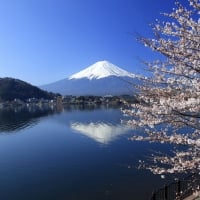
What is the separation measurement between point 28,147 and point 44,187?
1482 centimetres

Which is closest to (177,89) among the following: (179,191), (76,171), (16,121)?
(179,191)

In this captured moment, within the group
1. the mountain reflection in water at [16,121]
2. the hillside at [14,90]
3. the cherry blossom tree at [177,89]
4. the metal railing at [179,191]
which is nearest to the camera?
the cherry blossom tree at [177,89]

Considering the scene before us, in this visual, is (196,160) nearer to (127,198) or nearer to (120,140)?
(127,198)

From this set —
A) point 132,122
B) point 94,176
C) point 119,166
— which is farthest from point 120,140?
point 132,122

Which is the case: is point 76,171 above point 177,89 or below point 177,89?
below

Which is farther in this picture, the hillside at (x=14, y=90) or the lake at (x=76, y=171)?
the hillside at (x=14, y=90)

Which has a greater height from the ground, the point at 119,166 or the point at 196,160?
the point at 196,160

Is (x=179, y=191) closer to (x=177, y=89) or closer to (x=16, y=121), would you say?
(x=177, y=89)

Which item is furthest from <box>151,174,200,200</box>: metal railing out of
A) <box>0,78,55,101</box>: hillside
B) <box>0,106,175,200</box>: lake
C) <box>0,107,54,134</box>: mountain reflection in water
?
<box>0,78,55,101</box>: hillside

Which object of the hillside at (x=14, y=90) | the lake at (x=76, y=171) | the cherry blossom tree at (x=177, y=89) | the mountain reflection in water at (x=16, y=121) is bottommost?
the lake at (x=76, y=171)

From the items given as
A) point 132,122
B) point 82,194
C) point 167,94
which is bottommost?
point 82,194

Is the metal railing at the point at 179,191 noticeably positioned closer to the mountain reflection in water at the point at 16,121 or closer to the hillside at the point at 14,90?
the mountain reflection in water at the point at 16,121

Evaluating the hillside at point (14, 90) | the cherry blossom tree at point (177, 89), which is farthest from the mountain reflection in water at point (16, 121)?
the hillside at point (14, 90)

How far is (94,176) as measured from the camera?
2069cm
